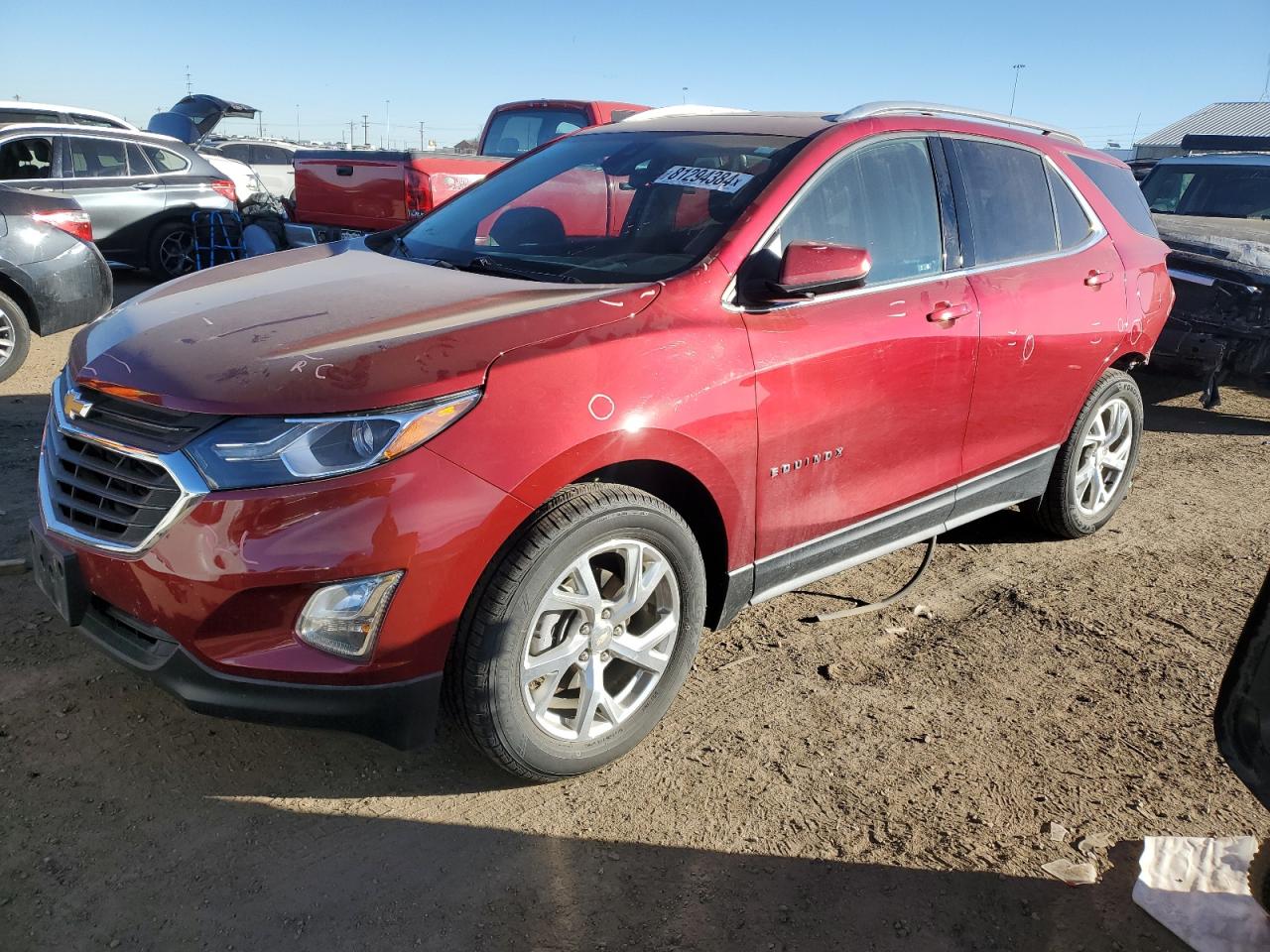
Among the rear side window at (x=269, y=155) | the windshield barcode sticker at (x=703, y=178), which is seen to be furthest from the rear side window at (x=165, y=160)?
the rear side window at (x=269, y=155)

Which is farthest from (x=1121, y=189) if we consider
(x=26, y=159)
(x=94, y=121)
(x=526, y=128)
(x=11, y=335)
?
(x=94, y=121)

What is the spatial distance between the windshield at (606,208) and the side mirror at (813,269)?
24 centimetres

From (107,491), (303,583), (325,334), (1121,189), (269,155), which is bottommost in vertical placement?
(303,583)

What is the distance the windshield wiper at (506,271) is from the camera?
3.09 meters

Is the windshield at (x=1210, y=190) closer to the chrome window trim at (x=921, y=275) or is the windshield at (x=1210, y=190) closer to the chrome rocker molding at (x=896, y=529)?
the chrome window trim at (x=921, y=275)

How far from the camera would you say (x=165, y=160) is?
34.7ft

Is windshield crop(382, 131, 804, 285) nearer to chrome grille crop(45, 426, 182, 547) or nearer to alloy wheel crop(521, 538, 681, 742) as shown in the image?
alloy wheel crop(521, 538, 681, 742)

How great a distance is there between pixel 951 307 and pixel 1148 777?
1.64 metres

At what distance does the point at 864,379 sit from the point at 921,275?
1.82ft

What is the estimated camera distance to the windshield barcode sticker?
3.23 meters

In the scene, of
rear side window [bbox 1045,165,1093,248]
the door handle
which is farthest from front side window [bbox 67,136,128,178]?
the door handle

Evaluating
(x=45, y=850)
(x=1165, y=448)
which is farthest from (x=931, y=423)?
(x=1165, y=448)

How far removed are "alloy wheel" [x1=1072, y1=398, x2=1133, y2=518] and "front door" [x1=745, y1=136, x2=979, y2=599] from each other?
1.16 m

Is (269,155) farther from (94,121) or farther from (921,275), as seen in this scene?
(921,275)
